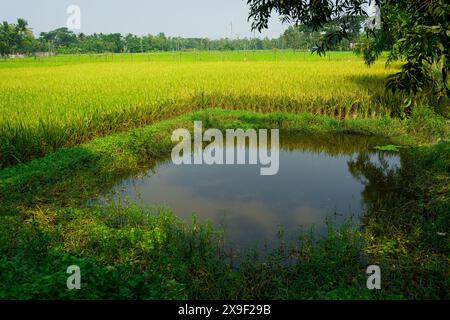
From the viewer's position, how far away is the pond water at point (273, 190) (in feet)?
17.6

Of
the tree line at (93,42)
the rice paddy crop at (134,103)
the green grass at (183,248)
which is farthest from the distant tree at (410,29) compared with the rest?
the tree line at (93,42)

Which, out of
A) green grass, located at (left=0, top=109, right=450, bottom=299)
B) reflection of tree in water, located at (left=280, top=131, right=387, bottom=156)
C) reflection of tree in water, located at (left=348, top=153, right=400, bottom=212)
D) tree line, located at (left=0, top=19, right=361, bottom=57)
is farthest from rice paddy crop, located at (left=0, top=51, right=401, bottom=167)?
tree line, located at (left=0, top=19, right=361, bottom=57)

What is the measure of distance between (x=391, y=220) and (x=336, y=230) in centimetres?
83

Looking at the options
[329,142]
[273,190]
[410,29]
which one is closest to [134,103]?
[329,142]

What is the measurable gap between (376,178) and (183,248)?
14.5 ft

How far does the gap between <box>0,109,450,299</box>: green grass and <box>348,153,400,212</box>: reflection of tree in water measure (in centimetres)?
5

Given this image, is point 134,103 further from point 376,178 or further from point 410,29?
point 410,29

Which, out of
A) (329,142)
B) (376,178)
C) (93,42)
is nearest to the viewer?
(376,178)

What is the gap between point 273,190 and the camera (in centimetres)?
662

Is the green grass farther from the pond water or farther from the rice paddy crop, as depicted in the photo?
the rice paddy crop

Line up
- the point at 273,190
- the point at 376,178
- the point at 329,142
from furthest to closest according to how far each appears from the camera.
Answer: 1. the point at 329,142
2. the point at 376,178
3. the point at 273,190

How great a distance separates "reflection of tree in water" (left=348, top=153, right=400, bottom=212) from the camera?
233 inches
